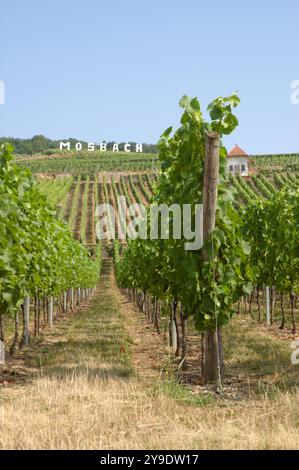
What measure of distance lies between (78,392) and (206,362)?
2.21 m

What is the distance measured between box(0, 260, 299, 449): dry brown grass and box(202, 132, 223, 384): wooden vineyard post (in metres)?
0.97

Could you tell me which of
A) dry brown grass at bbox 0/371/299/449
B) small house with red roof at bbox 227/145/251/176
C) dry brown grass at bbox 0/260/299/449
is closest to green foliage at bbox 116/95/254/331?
dry brown grass at bbox 0/260/299/449

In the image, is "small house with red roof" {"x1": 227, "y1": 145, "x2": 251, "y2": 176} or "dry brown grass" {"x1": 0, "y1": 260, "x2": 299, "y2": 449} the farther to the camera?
"small house with red roof" {"x1": 227, "y1": 145, "x2": 251, "y2": 176}

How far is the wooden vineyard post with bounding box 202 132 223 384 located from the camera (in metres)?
7.98

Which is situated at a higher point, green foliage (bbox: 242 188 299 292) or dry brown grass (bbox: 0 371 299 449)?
green foliage (bbox: 242 188 299 292)

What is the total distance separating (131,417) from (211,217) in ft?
10.7

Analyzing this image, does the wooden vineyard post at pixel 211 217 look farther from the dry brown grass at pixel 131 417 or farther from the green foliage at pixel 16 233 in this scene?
the green foliage at pixel 16 233

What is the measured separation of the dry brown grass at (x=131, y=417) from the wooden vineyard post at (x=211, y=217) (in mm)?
965

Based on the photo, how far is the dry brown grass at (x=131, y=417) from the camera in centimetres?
496

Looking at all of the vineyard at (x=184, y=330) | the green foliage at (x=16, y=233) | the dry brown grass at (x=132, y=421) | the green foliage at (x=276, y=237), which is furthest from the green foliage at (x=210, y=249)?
the green foliage at (x=276, y=237)

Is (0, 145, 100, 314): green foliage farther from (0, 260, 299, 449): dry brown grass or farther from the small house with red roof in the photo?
the small house with red roof
